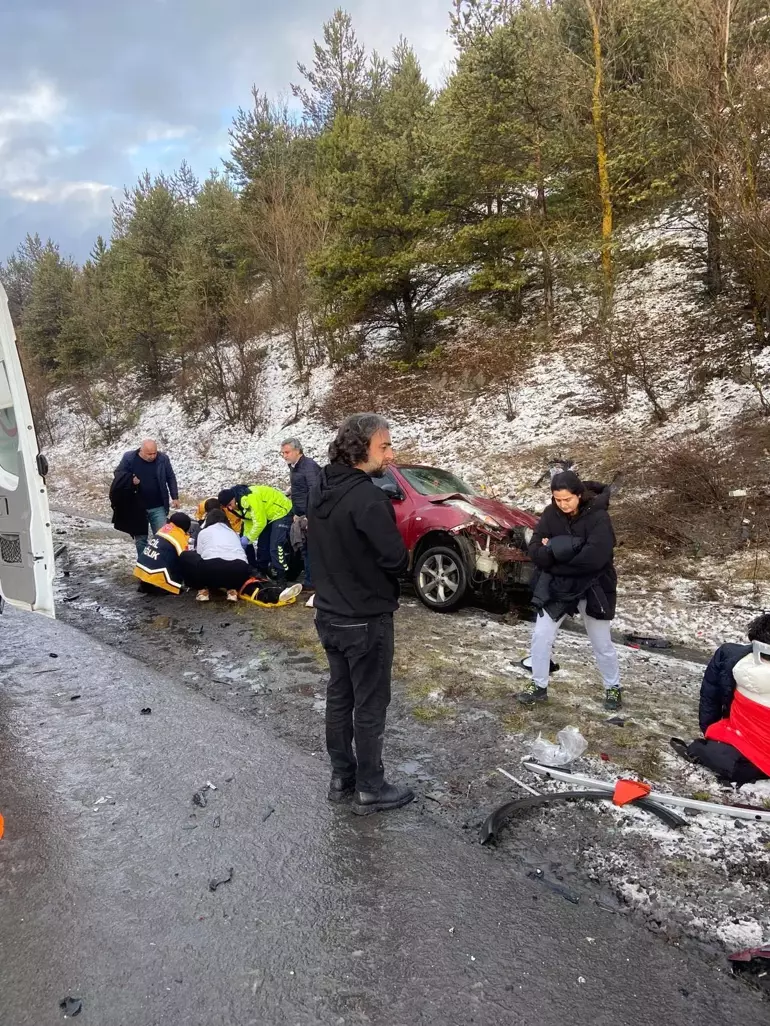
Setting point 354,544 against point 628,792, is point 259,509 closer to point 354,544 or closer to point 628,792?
point 354,544

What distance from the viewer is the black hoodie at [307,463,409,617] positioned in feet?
10.3

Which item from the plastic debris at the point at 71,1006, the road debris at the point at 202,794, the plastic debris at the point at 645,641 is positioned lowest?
the plastic debris at the point at 645,641

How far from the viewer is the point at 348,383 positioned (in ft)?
68.3

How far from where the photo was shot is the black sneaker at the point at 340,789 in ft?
11.5

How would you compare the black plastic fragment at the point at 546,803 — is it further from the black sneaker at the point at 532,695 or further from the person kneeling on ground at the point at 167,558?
the person kneeling on ground at the point at 167,558

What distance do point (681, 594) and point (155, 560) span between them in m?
6.09

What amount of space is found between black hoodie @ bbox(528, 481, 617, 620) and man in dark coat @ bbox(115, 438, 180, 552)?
5.31 meters

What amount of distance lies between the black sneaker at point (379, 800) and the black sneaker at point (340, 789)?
9 centimetres

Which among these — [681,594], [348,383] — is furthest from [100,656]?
[348,383]

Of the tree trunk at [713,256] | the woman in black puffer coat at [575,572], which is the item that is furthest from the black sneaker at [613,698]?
the tree trunk at [713,256]

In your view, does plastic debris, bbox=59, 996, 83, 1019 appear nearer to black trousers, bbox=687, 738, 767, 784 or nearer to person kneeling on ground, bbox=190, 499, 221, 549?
black trousers, bbox=687, 738, 767, 784

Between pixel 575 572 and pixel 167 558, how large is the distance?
482 cm

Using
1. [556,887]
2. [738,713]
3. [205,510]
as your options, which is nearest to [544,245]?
[205,510]

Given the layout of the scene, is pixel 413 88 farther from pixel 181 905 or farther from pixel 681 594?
pixel 181 905
